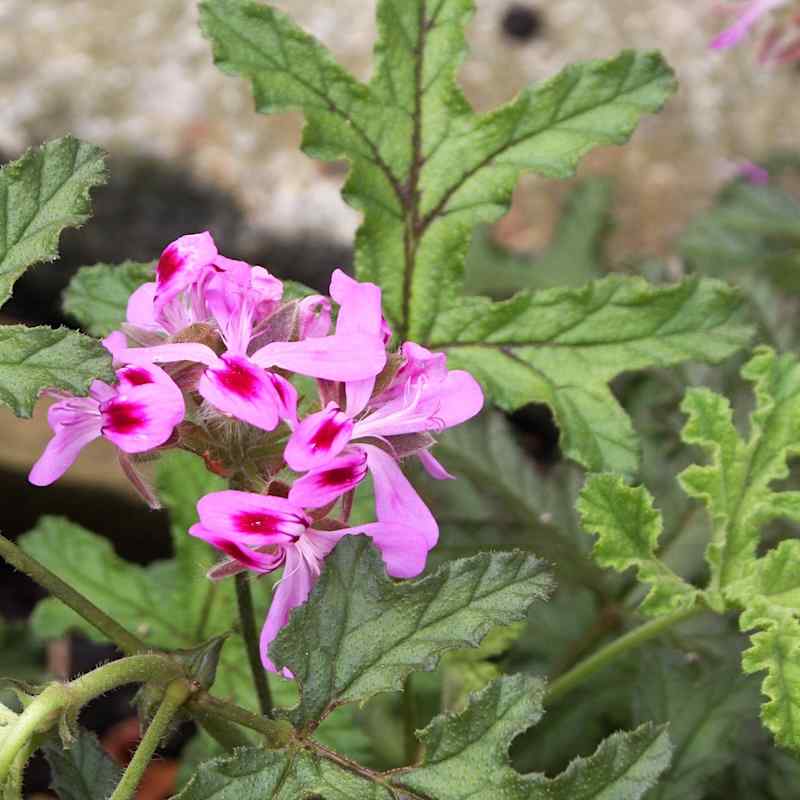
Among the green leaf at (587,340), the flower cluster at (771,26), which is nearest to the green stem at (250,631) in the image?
the green leaf at (587,340)

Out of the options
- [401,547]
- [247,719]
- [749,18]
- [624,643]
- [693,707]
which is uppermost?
[749,18]

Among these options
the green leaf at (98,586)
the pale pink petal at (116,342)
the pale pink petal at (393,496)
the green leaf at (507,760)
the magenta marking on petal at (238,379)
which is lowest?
the green leaf at (98,586)

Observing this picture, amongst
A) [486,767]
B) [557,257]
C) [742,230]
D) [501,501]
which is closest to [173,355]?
[486,767]

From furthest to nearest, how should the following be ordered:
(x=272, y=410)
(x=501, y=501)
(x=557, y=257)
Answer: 1. (x=557, y=257)
2. (x=501, y=501)
3. (x=272, y=410)

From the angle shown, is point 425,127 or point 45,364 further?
A: point 425,127

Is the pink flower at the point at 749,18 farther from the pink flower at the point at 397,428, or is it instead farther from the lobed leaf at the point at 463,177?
the pink flower at the point at 397,428

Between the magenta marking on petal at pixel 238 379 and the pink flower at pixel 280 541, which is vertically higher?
the magenta marking on petal at pixel 238 379

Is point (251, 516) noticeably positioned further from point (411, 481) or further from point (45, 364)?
point (411, 481)

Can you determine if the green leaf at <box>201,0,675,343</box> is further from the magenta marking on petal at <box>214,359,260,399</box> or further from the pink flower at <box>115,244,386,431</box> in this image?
the magenta marking on petal at <box>214,359,260,399</box>
